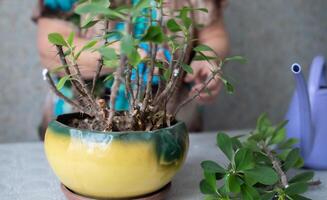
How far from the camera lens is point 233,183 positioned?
332mm

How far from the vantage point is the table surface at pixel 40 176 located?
391 mm

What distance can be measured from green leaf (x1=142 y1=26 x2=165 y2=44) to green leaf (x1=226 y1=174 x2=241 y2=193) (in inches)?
5.0

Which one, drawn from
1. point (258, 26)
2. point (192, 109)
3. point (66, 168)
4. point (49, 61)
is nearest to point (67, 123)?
point (66, 168)

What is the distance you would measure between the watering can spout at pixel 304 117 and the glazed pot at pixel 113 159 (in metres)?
0.17

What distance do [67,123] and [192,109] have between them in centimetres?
44

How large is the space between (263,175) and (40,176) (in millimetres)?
227

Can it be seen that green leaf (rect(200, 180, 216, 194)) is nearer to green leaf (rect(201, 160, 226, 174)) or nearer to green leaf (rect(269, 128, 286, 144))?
green leaf (rect(201, 160, 226, 174))

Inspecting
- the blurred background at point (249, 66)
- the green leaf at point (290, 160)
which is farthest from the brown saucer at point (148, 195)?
the blurred background at point (249, 66)

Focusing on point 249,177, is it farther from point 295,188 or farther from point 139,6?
point 139,6

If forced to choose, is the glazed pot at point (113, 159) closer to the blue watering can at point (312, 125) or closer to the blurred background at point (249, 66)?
the blue watering can at point (312, 125)

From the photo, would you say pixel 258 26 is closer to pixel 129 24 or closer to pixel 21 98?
pixel 21 98

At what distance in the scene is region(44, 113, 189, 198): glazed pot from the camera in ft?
1.05

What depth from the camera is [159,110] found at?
0.36 metres

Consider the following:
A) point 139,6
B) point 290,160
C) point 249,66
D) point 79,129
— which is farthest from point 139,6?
point 249,66
